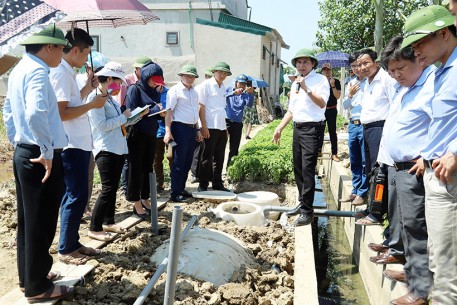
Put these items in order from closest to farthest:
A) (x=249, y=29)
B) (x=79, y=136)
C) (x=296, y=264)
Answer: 1. (x=79, y=136)
2. (x=296, y=264)
3. (x=249, y=29)

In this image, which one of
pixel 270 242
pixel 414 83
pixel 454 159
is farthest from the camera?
pixel 270 242

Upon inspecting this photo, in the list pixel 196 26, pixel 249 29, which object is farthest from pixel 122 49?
pixel 249 29

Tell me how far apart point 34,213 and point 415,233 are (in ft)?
9.21

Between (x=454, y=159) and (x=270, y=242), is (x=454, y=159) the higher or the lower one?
the higher one

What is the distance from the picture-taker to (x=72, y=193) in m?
4.01

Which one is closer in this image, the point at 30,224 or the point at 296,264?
the point at 30,224

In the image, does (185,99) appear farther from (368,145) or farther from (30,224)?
(30,224)

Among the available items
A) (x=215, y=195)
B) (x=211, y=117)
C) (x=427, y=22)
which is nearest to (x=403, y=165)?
(x=427, y=22)

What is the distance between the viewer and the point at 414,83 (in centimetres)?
376

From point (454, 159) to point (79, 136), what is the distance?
301 cm

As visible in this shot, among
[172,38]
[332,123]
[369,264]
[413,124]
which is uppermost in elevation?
[172,38]

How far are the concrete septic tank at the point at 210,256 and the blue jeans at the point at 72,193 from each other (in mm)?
817

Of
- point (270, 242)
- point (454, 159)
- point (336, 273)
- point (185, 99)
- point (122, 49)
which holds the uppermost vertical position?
point (122, 49)

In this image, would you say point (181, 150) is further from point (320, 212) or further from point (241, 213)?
point (320, 212)
